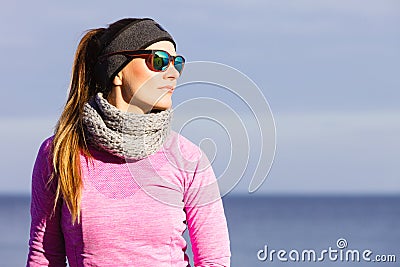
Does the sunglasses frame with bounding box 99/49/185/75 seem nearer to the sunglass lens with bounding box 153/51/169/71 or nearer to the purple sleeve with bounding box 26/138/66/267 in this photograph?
the sunglass lens with bounding box 153/51/169/71

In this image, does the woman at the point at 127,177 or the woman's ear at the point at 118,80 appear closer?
the woman at the point at 127,177

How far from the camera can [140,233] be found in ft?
10.7

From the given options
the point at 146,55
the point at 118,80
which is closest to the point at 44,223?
the point at 118,80

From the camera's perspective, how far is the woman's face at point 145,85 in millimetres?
3305

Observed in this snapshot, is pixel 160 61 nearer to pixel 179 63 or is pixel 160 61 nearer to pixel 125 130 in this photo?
pixel 179 63

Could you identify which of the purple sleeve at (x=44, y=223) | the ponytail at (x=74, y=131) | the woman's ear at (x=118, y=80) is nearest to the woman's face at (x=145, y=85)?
the woman's ear at (x=118, y=80)

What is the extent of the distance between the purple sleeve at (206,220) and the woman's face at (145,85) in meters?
0.23

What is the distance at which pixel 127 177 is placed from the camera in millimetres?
3348

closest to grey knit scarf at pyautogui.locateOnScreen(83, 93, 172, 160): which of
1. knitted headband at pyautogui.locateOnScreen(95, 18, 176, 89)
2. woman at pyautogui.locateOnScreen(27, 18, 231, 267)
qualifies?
woman at pyautogui.locateOnScreen(27, 18, 231, 267)

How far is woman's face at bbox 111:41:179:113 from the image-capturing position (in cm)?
330

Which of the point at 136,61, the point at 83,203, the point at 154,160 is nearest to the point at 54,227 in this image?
the point at 83,203

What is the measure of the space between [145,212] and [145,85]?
0.40m

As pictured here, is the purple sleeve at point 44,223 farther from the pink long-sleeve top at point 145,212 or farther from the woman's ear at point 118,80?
the woman's ear at point 118,80

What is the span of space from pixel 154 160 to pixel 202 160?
0.16m
